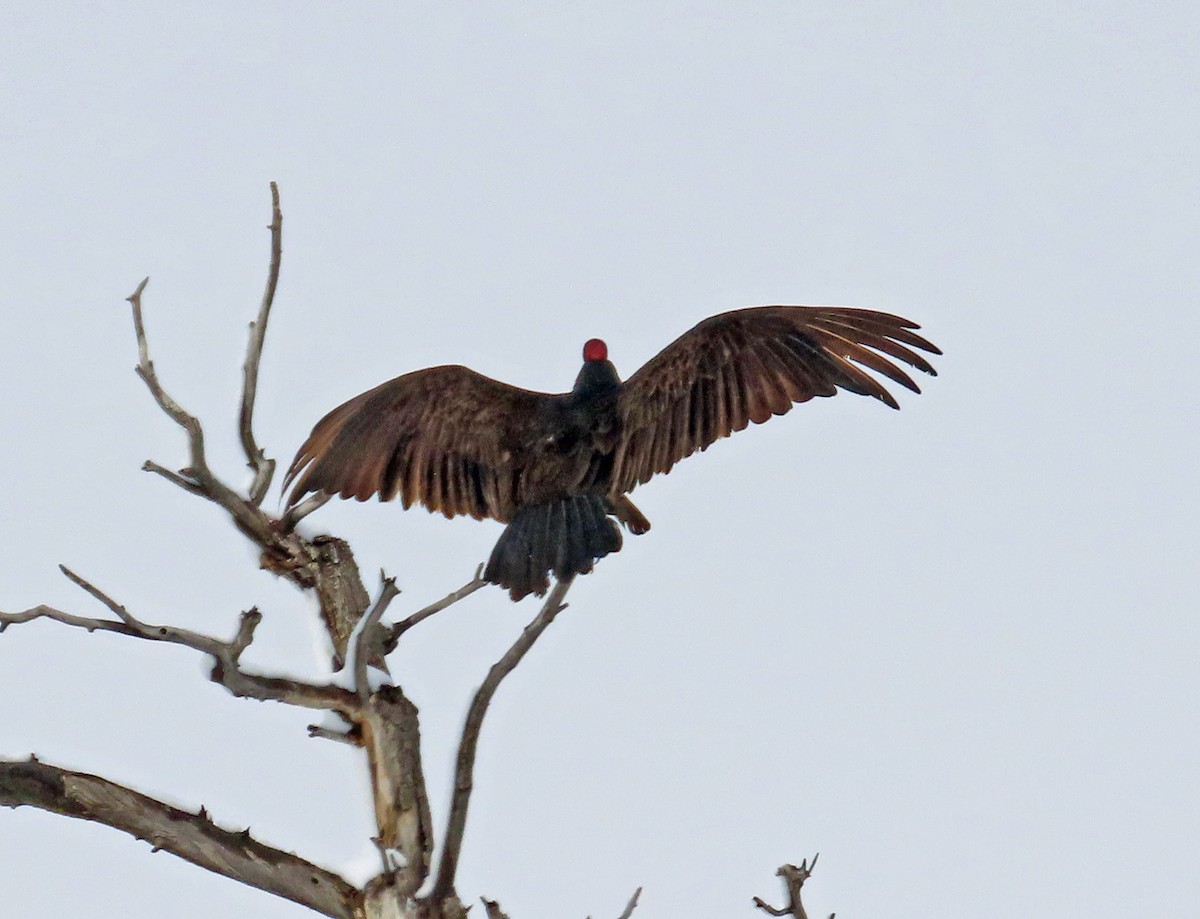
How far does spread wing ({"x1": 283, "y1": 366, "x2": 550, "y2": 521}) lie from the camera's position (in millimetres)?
5004

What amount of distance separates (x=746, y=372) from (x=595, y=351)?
20.3 inches

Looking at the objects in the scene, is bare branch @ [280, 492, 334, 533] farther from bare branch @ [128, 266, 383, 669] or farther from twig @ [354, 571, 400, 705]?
twig @ [354, 571, 400, 705]

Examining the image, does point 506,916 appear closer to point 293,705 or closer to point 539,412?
point 293,705

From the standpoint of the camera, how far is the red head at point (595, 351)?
5.02 m

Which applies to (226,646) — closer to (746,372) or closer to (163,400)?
(163,400)

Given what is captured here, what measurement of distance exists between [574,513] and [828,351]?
3.50 feet

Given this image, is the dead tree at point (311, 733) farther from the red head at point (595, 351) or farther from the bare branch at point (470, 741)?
the red head at point (595, 351)

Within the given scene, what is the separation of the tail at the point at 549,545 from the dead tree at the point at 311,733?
11 centimetres

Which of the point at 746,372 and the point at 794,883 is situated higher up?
the point at 746,372

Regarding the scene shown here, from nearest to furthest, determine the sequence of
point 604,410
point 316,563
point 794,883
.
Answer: point 794,883
point 316,563
point 604,410

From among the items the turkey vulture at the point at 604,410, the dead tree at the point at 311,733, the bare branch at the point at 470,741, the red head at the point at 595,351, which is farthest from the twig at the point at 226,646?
the red head at the point at 595,351

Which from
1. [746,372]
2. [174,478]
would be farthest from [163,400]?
[746,372]

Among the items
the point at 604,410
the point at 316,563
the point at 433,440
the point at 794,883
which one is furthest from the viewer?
the point at 433,440

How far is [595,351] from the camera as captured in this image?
5020mm
